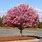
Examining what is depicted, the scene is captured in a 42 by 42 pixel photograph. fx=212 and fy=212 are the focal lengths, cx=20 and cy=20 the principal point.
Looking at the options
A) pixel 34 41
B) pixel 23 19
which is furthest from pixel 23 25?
pixel 34 41

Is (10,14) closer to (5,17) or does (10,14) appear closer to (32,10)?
(5,17)

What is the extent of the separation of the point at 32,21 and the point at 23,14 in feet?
1.48

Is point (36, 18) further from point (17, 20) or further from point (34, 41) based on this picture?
point (34, 41)

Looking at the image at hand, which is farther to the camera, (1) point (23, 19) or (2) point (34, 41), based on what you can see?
(1) point (23, 19)

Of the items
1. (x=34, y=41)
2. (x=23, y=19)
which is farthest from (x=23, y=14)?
(x=34, y=41)

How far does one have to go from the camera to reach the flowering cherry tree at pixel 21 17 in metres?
7.78

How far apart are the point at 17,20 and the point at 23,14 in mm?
337

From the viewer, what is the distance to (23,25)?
7.96 metres

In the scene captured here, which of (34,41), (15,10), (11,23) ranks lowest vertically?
(34,41)

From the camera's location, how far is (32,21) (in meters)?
8.01

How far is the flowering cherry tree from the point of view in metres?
7.78

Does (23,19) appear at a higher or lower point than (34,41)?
higher

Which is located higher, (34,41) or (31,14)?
(31,14)

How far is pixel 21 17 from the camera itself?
7762 millimetres
